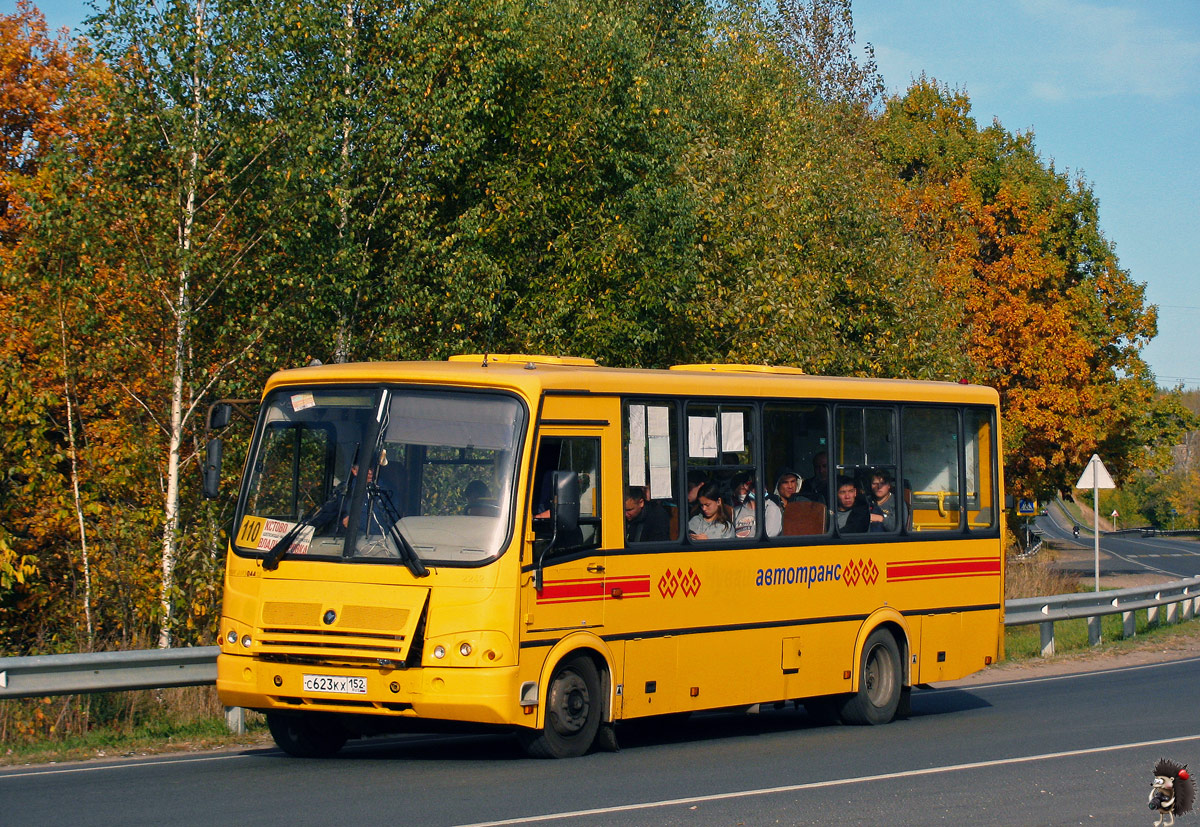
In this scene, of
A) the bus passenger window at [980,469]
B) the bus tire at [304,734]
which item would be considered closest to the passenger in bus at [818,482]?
the bus passenger window at [980,469]

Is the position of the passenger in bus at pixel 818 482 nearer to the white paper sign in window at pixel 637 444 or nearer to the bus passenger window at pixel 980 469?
the white paper sign in window at pixel 637 444

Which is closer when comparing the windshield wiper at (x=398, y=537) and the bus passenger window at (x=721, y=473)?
the windshield wiper at (x=398, y=537)

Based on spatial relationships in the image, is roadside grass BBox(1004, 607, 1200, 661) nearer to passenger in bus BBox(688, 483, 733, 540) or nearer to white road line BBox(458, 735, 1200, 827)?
white road line BBox(458, 735, 1200, 827)

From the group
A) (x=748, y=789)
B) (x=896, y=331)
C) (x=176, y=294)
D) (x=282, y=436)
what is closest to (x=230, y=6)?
(x=176, y=294)

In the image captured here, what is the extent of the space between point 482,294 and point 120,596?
7404 mm

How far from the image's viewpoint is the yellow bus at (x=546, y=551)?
10477 mm

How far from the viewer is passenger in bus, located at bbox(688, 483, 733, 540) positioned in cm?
1257

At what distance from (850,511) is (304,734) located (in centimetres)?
555

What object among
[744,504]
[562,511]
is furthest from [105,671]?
[744,504]

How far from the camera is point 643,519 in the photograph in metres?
12.0

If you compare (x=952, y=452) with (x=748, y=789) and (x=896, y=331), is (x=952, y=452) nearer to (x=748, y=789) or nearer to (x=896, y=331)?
(x=748, y=789)

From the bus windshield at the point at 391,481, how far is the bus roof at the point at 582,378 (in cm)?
12

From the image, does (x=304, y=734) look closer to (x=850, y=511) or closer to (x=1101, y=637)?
(x=850, y=511)

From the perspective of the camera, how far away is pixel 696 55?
38.5 meters
